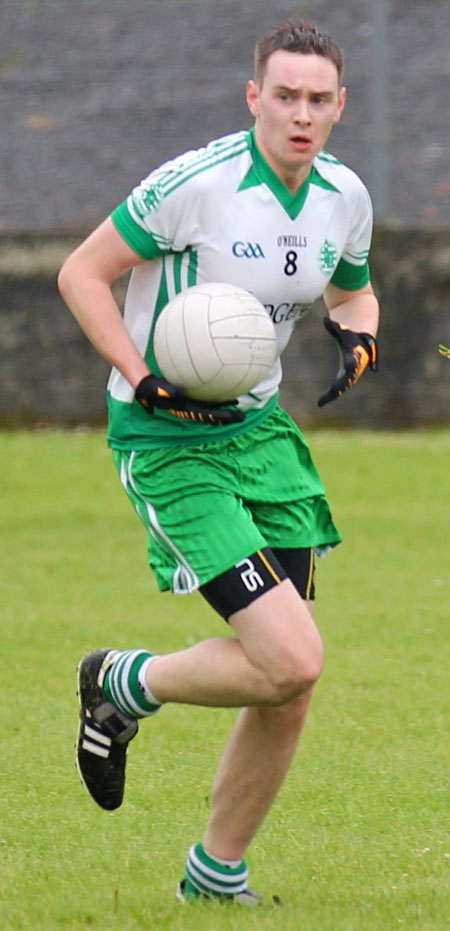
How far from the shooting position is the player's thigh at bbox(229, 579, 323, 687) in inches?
167

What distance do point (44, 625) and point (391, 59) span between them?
880 centimetres

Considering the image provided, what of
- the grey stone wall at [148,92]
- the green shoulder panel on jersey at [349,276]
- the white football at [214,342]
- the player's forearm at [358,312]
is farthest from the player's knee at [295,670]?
the grey stone wall at [148,92]

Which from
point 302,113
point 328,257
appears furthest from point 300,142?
Result: point 328,257

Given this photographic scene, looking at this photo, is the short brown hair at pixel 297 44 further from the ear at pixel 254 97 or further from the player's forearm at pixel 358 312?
the player's forearm at pixel 358 312

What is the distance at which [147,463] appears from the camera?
4.58 metres

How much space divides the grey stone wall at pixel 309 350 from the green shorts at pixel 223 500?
10199 millimetres

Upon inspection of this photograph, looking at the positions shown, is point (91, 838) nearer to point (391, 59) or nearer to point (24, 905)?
point (24, 905)

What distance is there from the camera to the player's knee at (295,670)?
4.22m

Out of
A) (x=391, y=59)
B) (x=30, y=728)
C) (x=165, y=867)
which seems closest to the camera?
(x=165, y=867)

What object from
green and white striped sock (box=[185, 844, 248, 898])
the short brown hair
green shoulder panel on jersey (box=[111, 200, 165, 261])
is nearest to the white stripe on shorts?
green shoulder panel on jersey (box=[111, 200, 165, 261])

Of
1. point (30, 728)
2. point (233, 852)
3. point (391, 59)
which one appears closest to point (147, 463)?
point (233, 852)

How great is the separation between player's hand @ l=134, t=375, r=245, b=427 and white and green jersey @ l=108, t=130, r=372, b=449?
18 centimetres

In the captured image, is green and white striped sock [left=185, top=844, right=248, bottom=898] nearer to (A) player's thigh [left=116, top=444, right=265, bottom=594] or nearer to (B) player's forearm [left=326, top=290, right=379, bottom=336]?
(A) player's thigh [left=116, top=444, right=265, bottom=594]

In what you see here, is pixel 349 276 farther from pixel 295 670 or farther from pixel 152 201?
pixel 295 670
